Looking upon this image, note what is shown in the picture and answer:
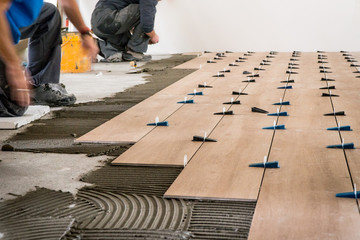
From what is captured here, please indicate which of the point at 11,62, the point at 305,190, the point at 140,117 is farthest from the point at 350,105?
the point at 11,62

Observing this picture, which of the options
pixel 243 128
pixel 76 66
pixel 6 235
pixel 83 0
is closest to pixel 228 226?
pixel 6 235

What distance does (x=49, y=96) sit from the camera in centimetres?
336

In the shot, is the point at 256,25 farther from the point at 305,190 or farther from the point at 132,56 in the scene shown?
the point at 305,190

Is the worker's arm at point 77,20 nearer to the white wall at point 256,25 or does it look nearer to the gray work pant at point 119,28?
the gray work pant at point 119,28

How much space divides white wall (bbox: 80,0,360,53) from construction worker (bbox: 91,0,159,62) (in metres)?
2.34

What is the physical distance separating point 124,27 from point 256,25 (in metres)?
3.05

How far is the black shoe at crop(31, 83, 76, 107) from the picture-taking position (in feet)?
11.0

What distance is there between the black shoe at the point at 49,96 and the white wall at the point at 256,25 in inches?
218

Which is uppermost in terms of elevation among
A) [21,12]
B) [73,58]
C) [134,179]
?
[21,12]

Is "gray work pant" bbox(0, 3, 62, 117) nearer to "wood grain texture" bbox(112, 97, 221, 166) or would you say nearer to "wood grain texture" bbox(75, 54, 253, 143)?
"wood grain texture" bbox(75, 54, 253, 143)

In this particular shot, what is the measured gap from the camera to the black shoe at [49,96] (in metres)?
3.37

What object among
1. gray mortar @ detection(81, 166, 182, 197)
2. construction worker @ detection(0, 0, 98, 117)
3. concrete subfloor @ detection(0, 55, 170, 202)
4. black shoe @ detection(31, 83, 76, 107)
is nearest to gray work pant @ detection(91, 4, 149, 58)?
construction worker @ detection(0, 0, 98, 117)

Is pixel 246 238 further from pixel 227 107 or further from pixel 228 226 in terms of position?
pixel 227 107

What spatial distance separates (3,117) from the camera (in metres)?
2.85
